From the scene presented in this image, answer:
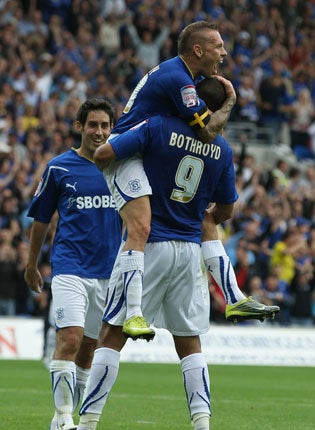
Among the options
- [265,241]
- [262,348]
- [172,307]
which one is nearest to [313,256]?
A: [265,241]

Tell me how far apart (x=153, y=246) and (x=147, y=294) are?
0.31m

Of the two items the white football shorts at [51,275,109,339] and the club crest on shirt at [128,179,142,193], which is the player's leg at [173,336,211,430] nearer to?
the club crest on shirt at [128,179,142,193]

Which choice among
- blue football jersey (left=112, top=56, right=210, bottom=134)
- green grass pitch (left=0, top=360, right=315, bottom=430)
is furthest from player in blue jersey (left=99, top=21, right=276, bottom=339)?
green grass pitch (left=0, top=360, right=315, bottom=430)

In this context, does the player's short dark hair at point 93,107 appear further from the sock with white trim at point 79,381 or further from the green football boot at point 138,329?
the green football boot at point 138,329

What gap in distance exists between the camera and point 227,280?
7.67 meters

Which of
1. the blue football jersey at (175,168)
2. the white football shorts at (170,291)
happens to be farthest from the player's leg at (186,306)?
the blue football jersey at (175,168)

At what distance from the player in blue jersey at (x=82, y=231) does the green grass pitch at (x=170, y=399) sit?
125 centimetres

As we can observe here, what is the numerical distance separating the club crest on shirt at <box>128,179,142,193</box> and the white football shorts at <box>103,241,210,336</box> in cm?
37

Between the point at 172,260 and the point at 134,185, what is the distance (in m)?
0.54

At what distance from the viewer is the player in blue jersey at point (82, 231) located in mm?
8586

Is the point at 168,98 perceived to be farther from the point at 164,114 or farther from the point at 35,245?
the point at 35,245

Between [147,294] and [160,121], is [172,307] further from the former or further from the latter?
[160,121]

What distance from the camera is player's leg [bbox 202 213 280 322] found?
734 cm

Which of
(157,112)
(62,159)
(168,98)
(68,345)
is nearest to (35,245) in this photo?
(62,159)
